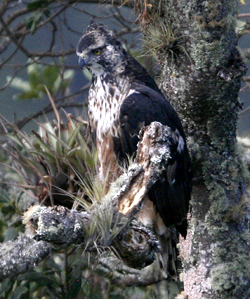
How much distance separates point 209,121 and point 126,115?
291mm

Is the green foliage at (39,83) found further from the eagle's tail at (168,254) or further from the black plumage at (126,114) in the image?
the eagle's tail at (168,254)

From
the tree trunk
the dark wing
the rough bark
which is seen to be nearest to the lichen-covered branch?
the rough bark

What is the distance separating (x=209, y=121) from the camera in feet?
5.19

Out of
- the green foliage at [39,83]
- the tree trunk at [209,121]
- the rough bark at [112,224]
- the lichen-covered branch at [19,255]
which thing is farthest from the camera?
the green foliage at [39,83]

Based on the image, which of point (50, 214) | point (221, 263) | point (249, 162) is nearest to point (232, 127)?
point (249, 162)

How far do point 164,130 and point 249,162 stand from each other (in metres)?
0.76

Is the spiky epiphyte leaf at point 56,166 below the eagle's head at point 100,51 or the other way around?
below

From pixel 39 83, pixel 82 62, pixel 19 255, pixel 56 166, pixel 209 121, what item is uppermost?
pixel 39 83

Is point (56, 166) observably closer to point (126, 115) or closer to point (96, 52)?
point (126, 115)

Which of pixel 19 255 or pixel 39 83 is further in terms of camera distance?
pixel 39 83

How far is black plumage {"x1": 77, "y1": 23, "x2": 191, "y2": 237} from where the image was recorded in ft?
5.24

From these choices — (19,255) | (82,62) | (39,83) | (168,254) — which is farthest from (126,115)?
(39,83)

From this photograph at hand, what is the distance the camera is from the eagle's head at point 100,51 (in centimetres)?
171

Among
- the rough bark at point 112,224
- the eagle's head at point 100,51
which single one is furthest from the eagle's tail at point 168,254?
the eagle's head at point 100,51
